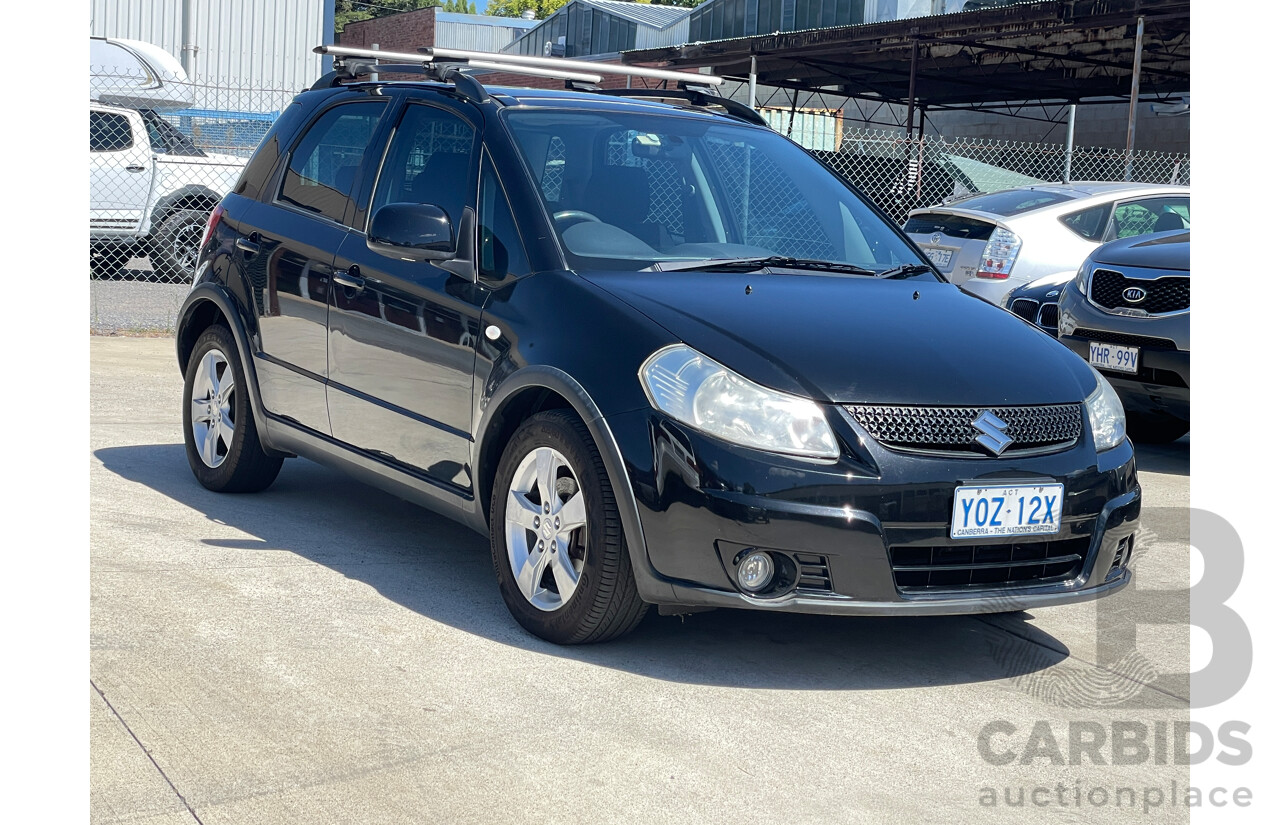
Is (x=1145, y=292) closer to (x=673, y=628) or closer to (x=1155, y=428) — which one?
(x=1155, y=428)

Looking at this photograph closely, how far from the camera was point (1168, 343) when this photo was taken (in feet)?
24.8

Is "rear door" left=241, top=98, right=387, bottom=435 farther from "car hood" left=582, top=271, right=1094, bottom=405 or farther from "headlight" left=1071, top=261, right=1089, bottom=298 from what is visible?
"headlight" left=1071, top=261, right=1089, bottom=298

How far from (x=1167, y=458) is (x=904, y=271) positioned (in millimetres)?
4026

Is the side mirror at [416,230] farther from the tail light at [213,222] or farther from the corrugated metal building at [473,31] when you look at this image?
the corrugated metal building at [473,31]

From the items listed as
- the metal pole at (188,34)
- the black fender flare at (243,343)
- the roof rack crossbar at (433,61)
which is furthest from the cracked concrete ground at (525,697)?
the metal pole at (188,34)

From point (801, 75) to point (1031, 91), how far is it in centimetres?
557

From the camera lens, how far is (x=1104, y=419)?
4246mm

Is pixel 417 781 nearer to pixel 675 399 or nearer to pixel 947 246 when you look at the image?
pixel 675 399

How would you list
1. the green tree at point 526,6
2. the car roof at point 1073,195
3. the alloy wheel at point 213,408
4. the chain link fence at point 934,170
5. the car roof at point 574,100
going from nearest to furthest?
the car roof at point 574,100, the alloy wheel at point 213,408, the car roof at point 1073,195, the chain link fence at point 934,170, the green tree at point 526,6

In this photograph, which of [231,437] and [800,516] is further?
[231,437]

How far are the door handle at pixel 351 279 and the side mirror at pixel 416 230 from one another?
41 centimetres

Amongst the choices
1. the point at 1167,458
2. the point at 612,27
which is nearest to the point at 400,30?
the point at 612,27

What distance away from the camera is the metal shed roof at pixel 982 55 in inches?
765

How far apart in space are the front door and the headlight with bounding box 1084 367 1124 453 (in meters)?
1.92
